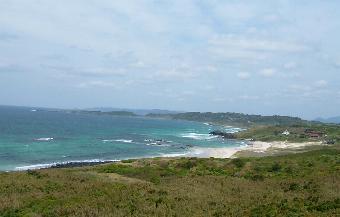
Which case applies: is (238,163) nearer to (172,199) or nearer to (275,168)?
(275,168)

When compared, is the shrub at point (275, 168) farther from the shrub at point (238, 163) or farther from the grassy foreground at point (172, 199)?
the grassy foreground at point (172, 199)

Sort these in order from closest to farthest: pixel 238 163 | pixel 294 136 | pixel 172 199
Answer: pixel 172 199, pixel 238 163, pixel 294 136

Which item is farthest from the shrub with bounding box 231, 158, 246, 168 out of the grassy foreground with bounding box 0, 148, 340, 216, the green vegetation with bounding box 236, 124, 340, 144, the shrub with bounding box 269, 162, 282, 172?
the green vegetation with bounding box 236, 124, 340, 144

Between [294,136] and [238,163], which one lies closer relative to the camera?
[238,163]

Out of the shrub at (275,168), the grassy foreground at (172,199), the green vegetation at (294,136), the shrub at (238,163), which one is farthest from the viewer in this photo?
the green vegetation at (294,136)

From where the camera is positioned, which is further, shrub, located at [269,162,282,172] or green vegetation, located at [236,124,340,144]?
green vegetation, located at [236,124,340,144]

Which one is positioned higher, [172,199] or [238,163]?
[172,199]

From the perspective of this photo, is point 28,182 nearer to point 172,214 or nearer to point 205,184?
point 205,184

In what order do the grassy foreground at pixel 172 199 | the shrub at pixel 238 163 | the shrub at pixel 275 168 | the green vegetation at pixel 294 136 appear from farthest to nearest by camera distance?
the green vegetation at pixel 294 136 < the shrub at pixel 238 163 < the shrub at pixel 275 168 < the grassy foreground at pixel 172 199

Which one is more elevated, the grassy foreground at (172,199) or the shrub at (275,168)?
the grassy foreground at (172,199)

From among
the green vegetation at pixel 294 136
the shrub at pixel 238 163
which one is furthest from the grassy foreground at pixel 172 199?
the green vegetation at pixel 294 136

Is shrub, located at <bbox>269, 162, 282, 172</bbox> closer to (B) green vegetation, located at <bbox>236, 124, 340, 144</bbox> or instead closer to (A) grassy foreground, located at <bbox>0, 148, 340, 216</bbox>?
(A) grassy foreground, located at <bbox>0, 148, 340, 216</bbox>

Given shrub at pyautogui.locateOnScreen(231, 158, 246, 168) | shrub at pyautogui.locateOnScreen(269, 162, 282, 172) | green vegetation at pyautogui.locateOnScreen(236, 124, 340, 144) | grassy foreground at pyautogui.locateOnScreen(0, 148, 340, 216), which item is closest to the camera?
grassy foreground at pyautogui.locateOnScreen(0, 148, 340, 216)

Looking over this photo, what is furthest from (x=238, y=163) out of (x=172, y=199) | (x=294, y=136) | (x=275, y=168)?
(x=294, y=136)
